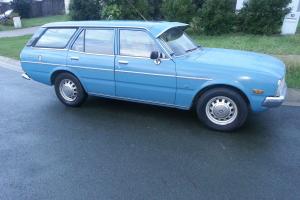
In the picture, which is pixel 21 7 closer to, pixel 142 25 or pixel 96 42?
pixel 96 42

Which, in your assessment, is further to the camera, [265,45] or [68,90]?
[265,45]

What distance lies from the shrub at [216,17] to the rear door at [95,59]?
7.61m

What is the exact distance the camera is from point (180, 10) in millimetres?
12844

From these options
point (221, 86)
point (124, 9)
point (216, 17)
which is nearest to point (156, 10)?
point (124, 9)

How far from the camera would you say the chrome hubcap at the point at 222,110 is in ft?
16.0

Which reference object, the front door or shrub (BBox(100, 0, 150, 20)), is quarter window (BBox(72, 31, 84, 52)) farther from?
shrub (BBox(100, 0, 150, 20))

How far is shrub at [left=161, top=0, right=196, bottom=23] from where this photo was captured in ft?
42.1

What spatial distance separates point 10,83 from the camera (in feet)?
26.6

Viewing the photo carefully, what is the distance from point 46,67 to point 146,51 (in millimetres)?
2083

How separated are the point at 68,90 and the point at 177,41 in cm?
224

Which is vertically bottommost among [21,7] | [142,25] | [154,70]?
[21,7]

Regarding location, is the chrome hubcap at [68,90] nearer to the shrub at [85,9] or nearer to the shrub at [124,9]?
the shrub at [124,9]

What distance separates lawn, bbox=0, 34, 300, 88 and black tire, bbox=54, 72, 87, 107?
4575 millimetres

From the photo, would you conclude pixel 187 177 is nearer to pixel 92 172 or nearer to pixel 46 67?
pixel 92 172
